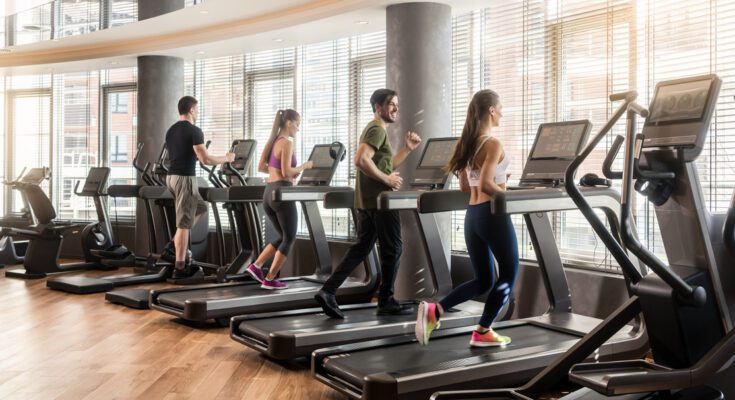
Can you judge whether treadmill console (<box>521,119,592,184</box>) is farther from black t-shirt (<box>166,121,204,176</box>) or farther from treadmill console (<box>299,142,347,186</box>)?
black t-shirt (<box>166,121,204,176</box>)

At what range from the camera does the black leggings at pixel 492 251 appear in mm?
3604

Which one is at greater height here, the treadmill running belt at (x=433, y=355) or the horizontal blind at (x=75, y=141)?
the horizontal blind at (x=75, y=141)

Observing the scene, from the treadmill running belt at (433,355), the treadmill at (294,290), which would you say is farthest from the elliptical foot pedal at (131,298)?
the treadmill running belt at (433,355)

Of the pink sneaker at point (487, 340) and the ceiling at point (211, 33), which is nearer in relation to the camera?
the pink sneaker at point (487, 340)

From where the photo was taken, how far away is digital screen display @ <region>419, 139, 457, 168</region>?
16.1 ft

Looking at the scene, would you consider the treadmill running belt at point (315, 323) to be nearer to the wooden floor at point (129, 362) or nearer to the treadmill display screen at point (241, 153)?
the wooden floor at point (129, 362)

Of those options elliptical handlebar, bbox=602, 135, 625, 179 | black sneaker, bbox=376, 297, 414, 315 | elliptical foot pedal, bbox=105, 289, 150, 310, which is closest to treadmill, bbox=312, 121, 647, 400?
elliptical handlebar, bbox=602, 135, 625, 179

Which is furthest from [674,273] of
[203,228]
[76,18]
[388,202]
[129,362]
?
[76,18]

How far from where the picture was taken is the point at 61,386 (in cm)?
378

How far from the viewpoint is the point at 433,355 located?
3.64 meters

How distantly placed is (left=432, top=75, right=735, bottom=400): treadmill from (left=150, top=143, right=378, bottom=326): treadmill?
262 cm

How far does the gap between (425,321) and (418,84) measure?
264 centimetres

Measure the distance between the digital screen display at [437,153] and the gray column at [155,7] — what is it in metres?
3.47

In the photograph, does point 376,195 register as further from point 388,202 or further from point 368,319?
point 368,319
